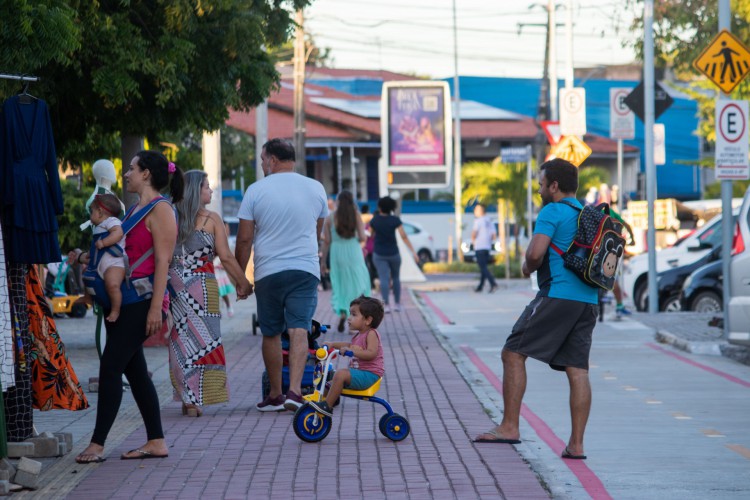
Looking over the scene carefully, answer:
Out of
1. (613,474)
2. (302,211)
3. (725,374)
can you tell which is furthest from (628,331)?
(613,474)

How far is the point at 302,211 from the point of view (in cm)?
955

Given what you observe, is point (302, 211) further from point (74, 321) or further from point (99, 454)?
point (74, 321)

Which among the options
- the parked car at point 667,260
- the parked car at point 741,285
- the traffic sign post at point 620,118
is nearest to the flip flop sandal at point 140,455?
the parked car at point 741,285

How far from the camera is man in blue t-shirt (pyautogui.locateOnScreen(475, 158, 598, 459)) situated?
25.9 ft

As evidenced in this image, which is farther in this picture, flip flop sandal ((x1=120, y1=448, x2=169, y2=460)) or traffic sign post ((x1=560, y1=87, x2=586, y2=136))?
traffic sign post ((x1=560, y1=87, x2=586, y2=136))

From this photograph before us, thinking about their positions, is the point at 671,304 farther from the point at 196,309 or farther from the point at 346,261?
the point at 196,309

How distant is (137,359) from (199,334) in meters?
1.91

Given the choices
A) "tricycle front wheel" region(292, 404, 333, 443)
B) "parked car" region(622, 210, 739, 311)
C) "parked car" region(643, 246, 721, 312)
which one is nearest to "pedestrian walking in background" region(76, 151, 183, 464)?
"tricycle front wheel" region(292, 404, 333, 443)

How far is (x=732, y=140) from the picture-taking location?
50.6 ft

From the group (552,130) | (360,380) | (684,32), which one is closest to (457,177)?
(684,32)

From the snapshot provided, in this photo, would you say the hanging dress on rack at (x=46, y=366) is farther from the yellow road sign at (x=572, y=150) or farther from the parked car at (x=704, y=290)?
the yellow road sign at (x=572, y=150)

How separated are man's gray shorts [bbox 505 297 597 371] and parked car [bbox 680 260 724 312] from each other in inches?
446

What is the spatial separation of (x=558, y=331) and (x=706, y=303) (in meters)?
12.0

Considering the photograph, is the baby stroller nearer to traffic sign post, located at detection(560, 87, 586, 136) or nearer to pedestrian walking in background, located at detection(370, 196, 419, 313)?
pedestrian walking in background, located at detection(370, 196, 419, 313)
